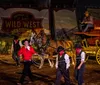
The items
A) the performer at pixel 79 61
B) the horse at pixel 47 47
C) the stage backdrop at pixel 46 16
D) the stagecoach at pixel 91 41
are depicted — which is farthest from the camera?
the stage backdrop at pixel 46 16

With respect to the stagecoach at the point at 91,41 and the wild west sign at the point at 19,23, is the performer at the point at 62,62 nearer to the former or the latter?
the stagecoach at the point at 91,41

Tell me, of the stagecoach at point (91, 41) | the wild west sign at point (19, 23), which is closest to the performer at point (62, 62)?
the stagecoach at point (91, 41)

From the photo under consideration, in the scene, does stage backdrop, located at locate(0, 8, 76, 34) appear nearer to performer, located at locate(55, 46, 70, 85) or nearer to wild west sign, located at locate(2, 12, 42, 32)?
wild west sign, located at locate(2, 12, 42, 32)

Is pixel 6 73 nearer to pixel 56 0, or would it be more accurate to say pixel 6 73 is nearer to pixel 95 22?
pixel 95 22

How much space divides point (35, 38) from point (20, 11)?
644 centimetres

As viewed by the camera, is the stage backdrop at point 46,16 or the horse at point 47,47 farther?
the stage backdrop at point 46,16

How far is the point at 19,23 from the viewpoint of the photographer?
A: 2641 cm

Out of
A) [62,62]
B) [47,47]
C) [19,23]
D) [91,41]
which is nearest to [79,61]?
[62,62]

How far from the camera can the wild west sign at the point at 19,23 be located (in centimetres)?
2621

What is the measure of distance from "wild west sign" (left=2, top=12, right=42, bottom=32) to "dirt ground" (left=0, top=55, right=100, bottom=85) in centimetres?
527

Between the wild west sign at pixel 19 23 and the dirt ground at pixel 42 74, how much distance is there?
17.3ft

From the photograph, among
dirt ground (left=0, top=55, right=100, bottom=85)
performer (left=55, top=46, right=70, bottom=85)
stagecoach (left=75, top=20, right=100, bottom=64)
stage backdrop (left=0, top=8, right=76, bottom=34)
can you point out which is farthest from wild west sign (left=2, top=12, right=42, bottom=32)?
performer (left=55, top=46, right=70, bottom=85)

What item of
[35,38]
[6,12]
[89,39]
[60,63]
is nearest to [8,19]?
[6,12]

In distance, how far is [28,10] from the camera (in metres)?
26.8
